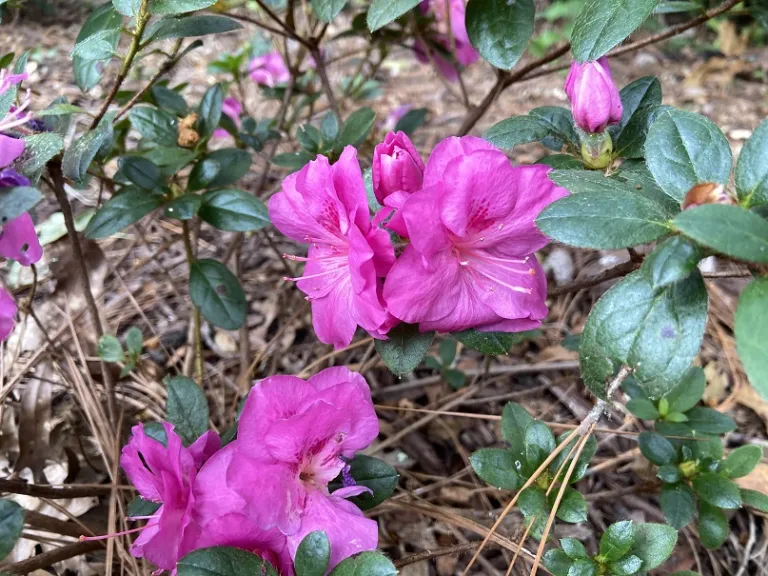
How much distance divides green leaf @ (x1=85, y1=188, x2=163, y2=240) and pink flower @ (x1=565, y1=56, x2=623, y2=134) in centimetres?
88

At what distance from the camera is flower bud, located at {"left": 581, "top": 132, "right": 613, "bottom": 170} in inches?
41.7

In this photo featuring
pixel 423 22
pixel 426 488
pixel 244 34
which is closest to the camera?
pixel 426 488

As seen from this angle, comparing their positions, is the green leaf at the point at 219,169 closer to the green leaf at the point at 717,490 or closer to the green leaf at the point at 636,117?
the green leaf at the point at 636,117

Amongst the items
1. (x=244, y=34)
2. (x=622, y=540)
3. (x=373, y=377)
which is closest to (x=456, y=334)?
(x=622, y=540)

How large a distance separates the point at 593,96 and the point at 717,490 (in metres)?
0.80

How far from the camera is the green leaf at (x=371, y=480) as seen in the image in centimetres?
101

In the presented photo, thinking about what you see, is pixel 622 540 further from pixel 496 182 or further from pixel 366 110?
pixel 366 110

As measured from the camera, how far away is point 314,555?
836mm

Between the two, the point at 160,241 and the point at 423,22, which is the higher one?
the point at 423,22

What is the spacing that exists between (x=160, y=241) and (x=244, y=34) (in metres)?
2.76

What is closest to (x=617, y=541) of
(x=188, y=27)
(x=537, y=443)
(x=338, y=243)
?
(x=537, y=443)

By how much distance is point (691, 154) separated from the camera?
87 centimetres

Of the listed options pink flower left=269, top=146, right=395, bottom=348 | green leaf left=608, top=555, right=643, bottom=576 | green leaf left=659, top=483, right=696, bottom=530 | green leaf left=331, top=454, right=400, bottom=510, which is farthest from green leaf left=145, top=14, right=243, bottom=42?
green leaf left=659, top=483, right=696, bottom=530

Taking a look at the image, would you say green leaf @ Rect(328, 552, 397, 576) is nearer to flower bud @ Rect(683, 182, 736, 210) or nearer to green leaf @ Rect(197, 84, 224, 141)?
flower bud @ Rect(683, 182, 736, 210)
